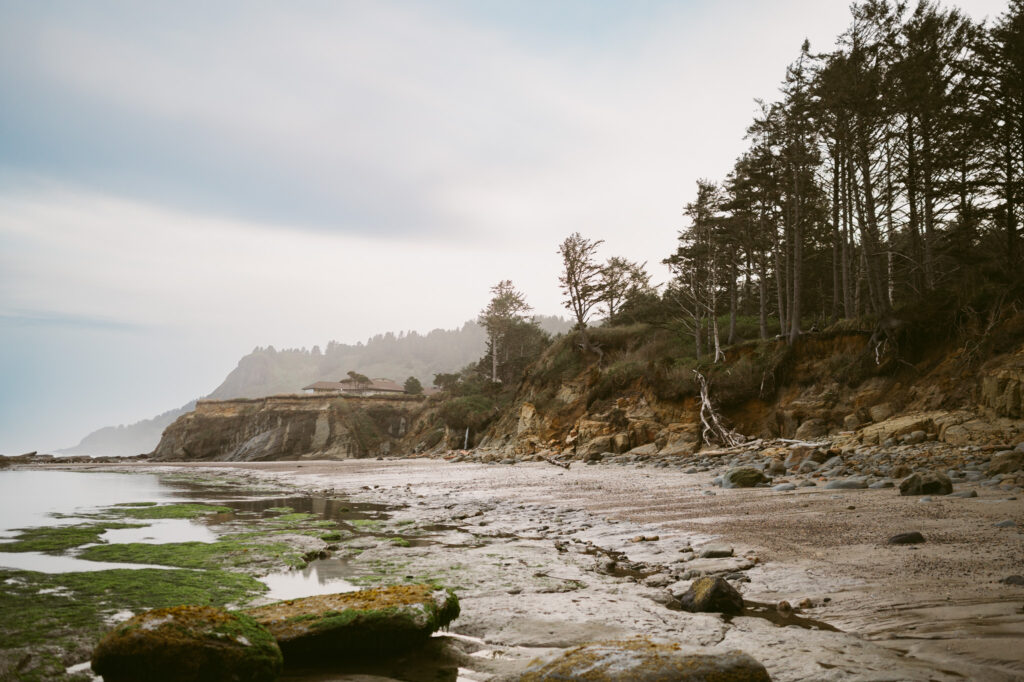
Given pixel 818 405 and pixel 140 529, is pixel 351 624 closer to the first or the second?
pixel 140 529

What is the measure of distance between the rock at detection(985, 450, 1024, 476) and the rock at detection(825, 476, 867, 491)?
1.75 m

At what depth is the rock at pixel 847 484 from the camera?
9297 mm

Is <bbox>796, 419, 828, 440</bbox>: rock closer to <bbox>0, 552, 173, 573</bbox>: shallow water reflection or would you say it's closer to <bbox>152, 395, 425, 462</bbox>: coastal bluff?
<bbox>0, 552, 173, 573</bbox>: shallow water reflection

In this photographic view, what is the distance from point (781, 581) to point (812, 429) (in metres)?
15.1

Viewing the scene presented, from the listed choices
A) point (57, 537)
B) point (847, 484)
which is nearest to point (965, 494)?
point (847, 484)

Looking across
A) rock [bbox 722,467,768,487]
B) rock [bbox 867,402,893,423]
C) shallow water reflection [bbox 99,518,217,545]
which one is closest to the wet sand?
rock [bbox 722,467,768,487]

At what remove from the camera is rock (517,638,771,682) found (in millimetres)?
2553

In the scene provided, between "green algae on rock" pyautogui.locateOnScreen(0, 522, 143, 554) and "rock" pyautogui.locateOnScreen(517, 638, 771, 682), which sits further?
"green algae on rock" pyautogui.locateOnScreen(0, 522, 143, 554)

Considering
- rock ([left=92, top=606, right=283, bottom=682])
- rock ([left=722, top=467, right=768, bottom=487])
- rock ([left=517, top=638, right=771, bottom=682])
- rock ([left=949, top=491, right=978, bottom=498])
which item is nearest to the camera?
rock ([left=517, top=638, right=771, bottom=682])

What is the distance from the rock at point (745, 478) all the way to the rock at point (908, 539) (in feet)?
20.2

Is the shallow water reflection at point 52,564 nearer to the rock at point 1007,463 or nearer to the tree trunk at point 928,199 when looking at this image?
the rock at point 1007,463

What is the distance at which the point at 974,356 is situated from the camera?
48.0 ft

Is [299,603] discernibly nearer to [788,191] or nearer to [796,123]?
[796,123]

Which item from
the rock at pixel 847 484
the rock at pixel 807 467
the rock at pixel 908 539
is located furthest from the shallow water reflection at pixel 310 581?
the rock at pixel 807 467
